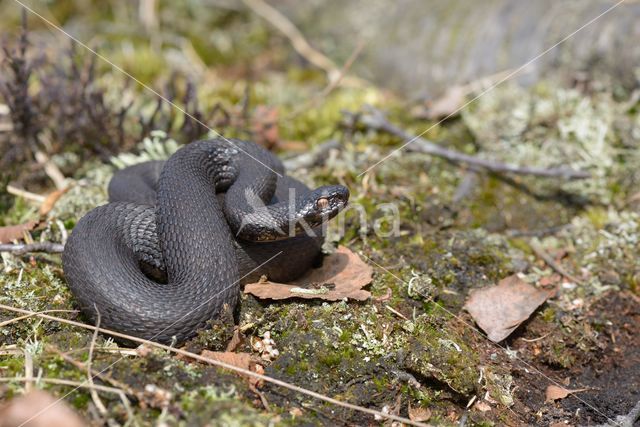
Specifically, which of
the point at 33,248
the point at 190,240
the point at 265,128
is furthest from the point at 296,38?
the point at 190,240

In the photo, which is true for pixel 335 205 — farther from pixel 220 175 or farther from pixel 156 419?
pixel 156 419

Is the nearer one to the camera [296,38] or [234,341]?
[234,341]

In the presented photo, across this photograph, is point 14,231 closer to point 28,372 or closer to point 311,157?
point 28,372

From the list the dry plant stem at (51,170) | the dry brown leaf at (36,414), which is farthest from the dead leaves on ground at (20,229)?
the dry brown leaf at (36,414)

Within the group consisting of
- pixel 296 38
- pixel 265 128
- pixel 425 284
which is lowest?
pixel 425 284

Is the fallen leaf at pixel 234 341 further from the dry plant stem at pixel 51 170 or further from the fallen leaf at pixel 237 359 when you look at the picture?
the dry plant stem at pixel 51 170
